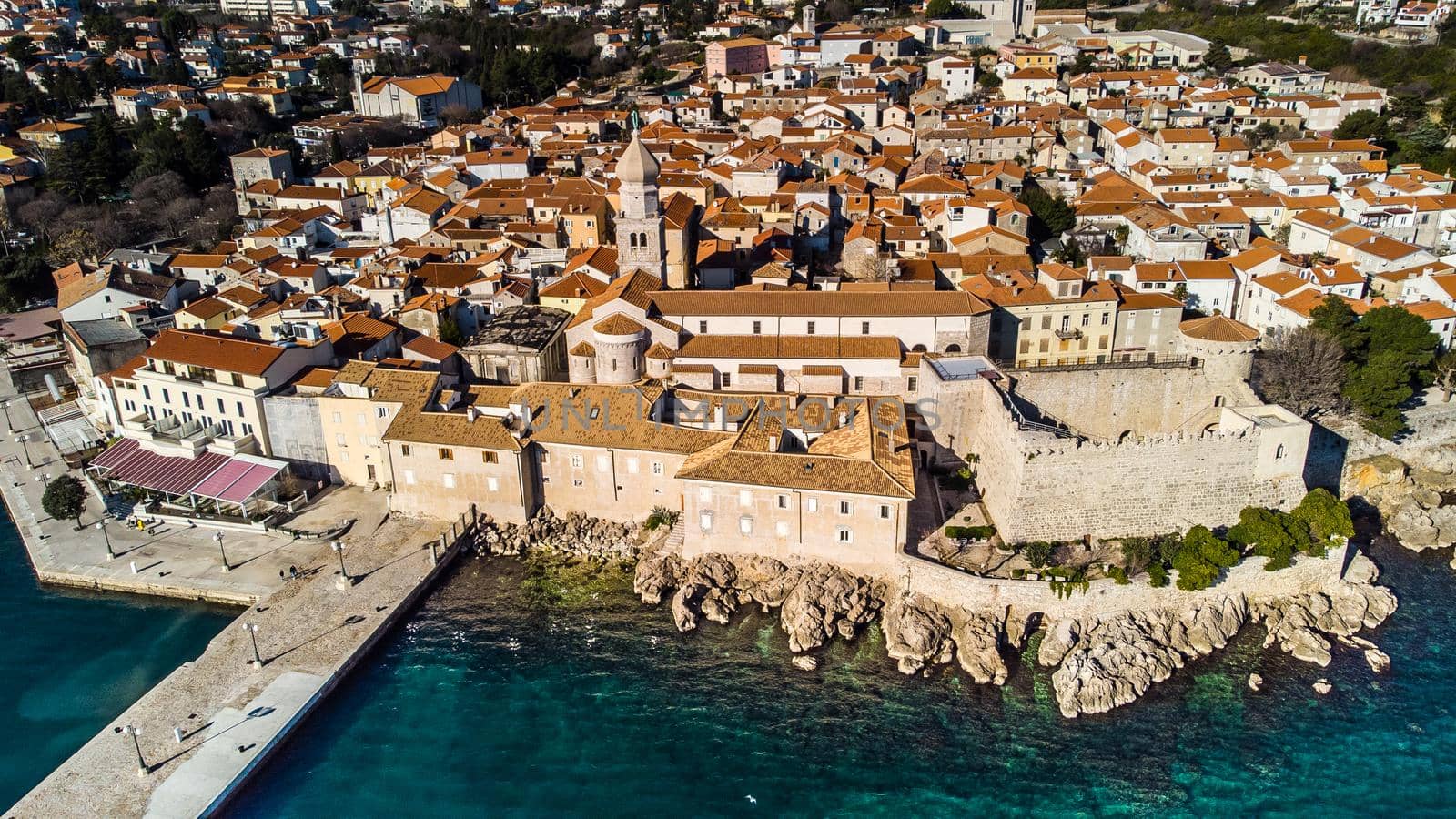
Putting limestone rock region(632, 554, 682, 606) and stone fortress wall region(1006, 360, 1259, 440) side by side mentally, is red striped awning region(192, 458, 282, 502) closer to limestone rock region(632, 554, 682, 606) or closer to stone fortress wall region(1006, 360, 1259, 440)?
limestone rock region(632, 554, 682, 606)

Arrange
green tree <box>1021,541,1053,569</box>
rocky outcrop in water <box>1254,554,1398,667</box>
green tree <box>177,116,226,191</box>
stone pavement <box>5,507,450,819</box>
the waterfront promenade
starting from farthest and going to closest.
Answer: green tree <box>177,116,226,191</box> < the waterfront promenade < green tree <box>1021,541,1053,569</box> < rocky outcrop in water <box>1254,554,1398,667</box> < stone pavement <box>5,507,450,819</box>

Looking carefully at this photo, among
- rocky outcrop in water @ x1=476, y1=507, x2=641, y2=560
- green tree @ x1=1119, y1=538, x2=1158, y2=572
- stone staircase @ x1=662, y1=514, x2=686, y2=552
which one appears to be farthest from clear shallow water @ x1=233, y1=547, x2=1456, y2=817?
rocky outcrop in water @ x1=476, y1=507, x2=641, y2=560

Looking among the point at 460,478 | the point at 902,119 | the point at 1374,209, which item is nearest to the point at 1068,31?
the point at 902,119

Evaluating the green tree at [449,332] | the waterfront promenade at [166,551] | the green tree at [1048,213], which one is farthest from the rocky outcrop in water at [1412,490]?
the waterfront promenade at [166,551]

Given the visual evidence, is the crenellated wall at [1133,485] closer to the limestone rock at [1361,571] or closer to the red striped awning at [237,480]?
the limestone rock at [1361,571]

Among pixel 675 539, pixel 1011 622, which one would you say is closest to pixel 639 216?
pixel 675 539

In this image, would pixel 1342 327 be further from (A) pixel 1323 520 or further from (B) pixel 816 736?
(B) pixel 816 736
